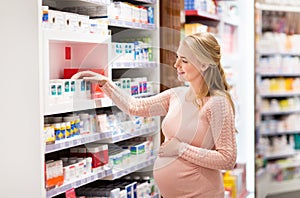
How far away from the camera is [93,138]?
3.91 metres

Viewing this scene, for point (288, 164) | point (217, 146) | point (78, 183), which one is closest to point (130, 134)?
point (78, 183)

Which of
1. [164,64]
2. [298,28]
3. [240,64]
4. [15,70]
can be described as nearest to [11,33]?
[15,70]

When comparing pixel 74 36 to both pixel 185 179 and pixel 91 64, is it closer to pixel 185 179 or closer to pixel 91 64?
pixel 91 64

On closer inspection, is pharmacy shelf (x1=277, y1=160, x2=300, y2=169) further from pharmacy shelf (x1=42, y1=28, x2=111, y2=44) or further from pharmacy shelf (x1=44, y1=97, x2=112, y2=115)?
pharmacy shelf (x1=42, y1=28, x2=111, y2=44)

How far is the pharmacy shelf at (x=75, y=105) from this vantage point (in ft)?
11.1

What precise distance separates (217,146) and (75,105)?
0.99m

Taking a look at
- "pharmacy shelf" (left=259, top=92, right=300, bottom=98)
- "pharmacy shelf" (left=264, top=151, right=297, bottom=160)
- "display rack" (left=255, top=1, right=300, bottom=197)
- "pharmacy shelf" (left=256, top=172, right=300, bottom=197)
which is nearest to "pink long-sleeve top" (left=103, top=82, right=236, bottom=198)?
"pharmacy shelf" (left=256, top=172, right=300, bottom=197)

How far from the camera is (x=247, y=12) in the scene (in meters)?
6.97

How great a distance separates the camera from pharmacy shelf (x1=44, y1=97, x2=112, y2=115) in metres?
3.38

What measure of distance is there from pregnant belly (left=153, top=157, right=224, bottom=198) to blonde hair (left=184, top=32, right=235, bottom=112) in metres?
0.42

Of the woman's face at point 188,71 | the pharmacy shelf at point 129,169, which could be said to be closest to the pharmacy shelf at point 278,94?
the pharmacy shelf at point 129,169

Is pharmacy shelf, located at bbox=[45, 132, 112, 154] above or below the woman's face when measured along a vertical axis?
below

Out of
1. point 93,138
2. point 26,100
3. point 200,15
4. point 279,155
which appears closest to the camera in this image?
point 26,100

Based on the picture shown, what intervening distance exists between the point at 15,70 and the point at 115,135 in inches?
47.8
